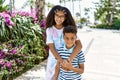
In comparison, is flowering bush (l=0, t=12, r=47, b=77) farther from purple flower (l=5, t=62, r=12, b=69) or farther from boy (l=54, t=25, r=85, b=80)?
boy (l=54, t=25, r=85, b=80)

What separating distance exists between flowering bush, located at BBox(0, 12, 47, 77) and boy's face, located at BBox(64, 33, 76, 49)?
2089 mm

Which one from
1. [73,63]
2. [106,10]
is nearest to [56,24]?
[73,63]

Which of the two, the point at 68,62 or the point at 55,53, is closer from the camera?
the point at 68,62

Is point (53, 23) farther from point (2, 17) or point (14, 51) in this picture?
point (2, 17)

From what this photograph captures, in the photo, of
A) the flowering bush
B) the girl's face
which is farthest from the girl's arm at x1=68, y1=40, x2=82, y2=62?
the flowering bush

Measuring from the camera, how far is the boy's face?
8.16ft

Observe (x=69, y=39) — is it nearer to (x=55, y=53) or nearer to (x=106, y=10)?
(x=55, y=53)

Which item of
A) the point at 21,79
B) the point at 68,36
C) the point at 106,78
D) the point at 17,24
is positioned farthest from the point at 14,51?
the point at 68,36

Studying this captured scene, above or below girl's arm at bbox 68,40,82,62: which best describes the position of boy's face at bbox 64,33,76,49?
above

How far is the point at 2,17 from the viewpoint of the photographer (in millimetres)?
5305

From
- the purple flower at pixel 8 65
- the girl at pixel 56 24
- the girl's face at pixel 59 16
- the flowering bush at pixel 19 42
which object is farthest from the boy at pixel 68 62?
the purple flower at pixel 8 65

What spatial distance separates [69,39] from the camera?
2.50 metres

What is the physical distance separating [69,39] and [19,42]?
10.5 feet

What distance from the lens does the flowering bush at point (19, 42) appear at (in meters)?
4.81
